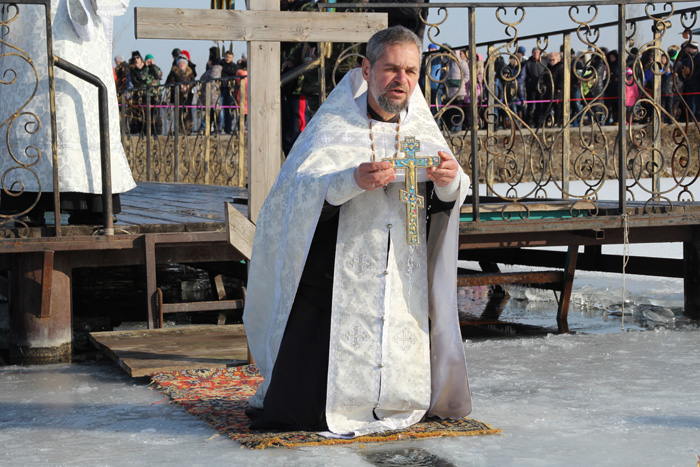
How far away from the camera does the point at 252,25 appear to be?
16.8 feet

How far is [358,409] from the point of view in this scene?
159 inches

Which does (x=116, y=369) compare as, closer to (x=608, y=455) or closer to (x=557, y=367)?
(x=557, y=367)

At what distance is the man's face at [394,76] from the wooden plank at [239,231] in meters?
1.11

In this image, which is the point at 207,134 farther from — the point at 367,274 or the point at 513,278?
the point at 367,274

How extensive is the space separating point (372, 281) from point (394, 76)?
2.66 ft

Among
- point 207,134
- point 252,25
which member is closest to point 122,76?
point 207,134

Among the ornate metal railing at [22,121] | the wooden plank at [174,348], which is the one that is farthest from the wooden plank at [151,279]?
the ornate metal railing at [22,121]

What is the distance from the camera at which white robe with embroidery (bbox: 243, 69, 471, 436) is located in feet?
13.1

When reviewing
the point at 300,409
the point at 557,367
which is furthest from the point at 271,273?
the point at 557,367

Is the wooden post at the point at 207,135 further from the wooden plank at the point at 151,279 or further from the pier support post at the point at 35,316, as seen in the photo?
the pier support post at the point at 35,316

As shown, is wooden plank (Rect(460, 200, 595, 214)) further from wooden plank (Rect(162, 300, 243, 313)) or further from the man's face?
the man's face

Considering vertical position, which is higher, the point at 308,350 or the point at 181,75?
the point at 181,75

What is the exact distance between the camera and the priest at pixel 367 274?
398 cm

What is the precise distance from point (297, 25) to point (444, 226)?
1592mm
